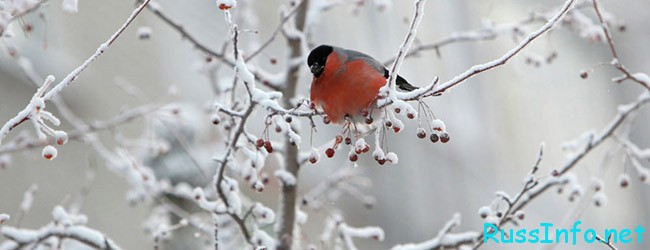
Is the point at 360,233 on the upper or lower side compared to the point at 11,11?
upper

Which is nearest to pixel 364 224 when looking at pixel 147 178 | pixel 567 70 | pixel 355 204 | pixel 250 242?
pixel 355 204

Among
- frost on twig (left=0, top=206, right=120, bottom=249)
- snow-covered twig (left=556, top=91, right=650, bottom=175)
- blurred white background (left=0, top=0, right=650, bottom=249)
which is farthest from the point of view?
blurred white background (left=0, top=0, right=650, bottom=249)

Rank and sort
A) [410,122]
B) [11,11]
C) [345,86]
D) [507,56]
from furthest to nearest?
1. [410,122]
2. [345,86]
3. [11,11]
4. [507,56]

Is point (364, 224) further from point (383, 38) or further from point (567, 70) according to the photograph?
point (567, 70)

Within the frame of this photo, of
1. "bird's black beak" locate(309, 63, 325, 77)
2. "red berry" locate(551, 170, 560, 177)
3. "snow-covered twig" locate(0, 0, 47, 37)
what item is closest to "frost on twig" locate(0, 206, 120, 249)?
"snow-covered twig" locate(0, 0, 47, 37)

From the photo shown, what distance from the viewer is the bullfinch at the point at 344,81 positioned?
6.82 ft

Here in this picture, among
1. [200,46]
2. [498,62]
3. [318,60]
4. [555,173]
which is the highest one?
[200,46]

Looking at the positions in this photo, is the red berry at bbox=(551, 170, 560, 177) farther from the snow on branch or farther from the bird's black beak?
the snow on branch

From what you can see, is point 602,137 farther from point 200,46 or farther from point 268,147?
point 200,46

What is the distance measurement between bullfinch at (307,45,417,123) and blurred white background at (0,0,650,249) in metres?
2.66

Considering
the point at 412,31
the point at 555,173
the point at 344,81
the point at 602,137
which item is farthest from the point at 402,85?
the point at 412,31

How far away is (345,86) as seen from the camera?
85.3 inches

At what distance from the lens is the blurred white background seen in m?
5.36

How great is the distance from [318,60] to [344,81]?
19 centimetres
